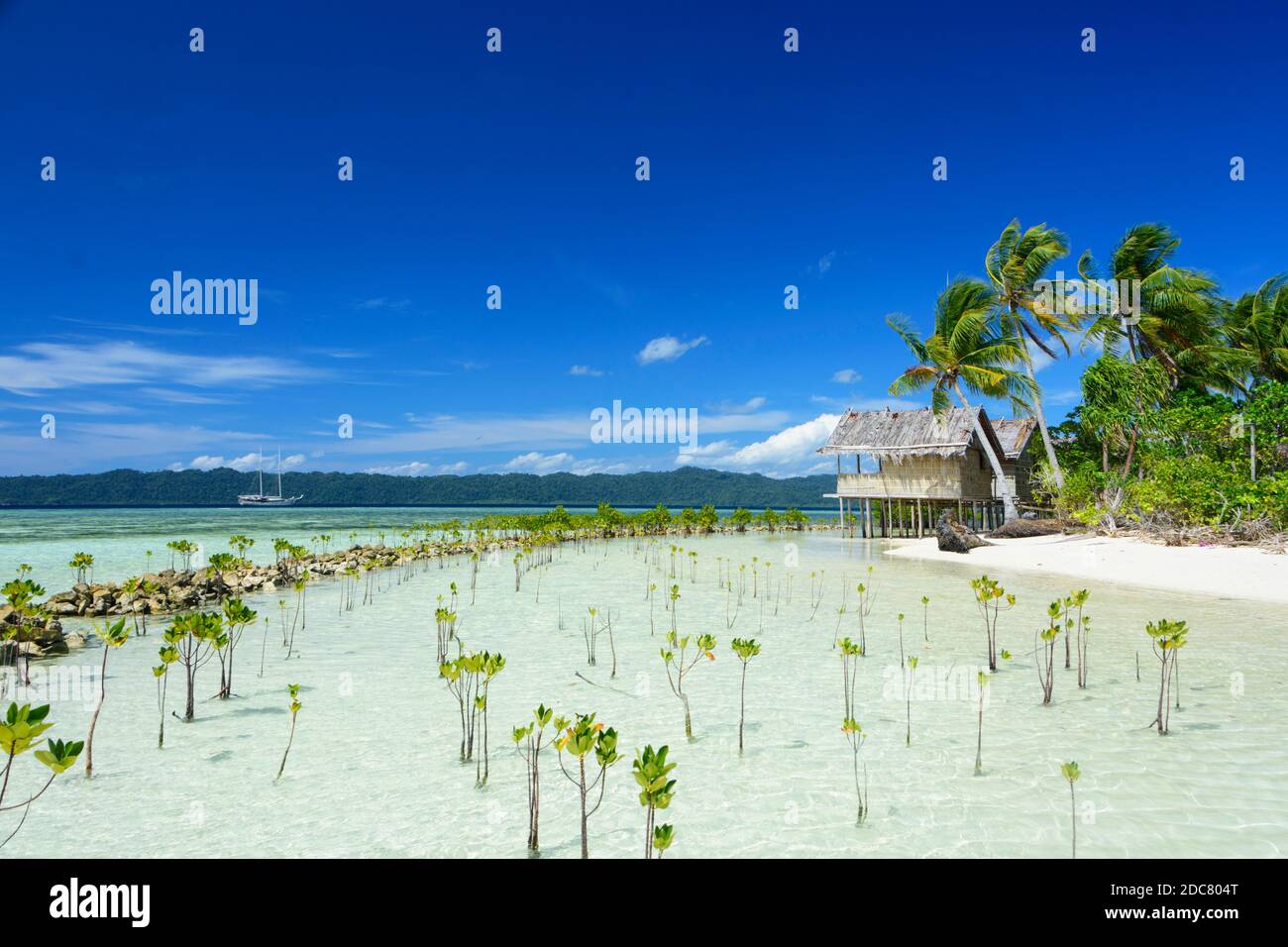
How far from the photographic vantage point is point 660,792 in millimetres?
3641

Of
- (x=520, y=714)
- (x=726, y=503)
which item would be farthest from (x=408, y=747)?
(x=726, y=503)

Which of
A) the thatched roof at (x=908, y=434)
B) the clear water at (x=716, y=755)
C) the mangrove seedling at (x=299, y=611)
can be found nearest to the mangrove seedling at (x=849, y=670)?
the clear water at (x=716, y=755)

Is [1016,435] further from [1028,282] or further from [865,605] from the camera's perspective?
[865,605]

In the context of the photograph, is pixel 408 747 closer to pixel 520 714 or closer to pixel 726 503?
pixel 520 714

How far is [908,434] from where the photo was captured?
119 feet

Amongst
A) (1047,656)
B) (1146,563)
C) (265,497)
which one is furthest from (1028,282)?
(265,497)

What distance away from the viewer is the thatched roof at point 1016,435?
123 feet

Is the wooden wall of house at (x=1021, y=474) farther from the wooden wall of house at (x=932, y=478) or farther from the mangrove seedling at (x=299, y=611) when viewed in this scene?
the mangrove seedling at (x=299, y=611)

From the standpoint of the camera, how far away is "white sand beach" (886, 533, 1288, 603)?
16203mm

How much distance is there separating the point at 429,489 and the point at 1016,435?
366ft

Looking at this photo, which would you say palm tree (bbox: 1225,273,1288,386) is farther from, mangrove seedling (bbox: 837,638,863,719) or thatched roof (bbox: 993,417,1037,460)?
mangrove seedling (bbox: 837,638,863,719)

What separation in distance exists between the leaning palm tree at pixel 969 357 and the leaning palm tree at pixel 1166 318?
3.94 meters
